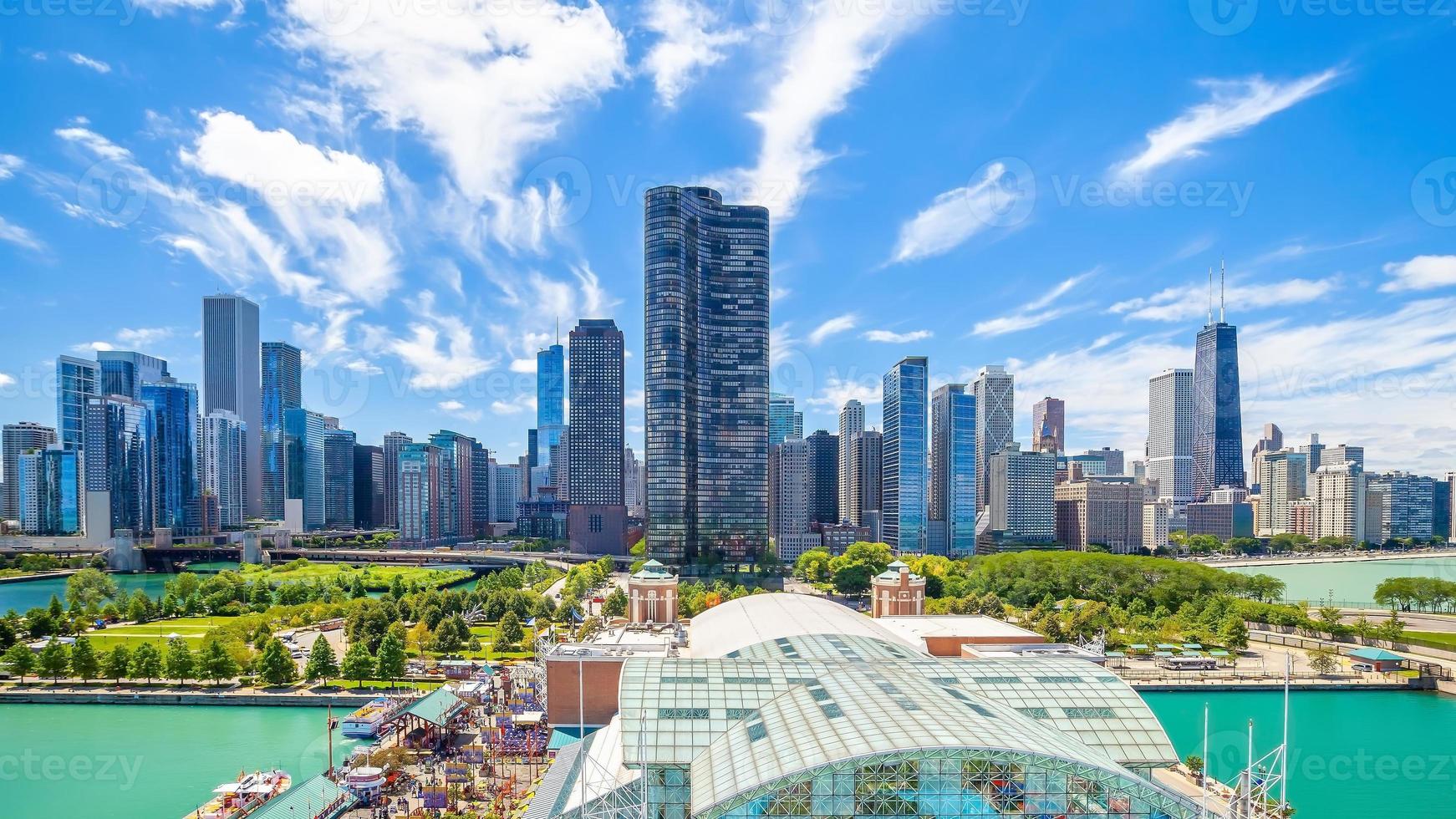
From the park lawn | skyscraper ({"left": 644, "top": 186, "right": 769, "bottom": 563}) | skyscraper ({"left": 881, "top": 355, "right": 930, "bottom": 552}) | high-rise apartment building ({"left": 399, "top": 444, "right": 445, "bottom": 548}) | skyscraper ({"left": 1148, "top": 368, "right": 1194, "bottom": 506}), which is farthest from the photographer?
skyscraper ({"left": 1148, "top": 368, "right": 1194, "bottom": 506})

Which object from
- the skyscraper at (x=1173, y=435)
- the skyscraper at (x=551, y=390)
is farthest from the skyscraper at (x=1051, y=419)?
the skyscraper at (x=551, y=390)

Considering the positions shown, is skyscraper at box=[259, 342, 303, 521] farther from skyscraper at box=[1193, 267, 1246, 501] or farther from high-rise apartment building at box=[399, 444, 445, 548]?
skyscraper at box=[1193, 267, 1246, 501]

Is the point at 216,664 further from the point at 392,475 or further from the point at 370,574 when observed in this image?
the point at 392,475

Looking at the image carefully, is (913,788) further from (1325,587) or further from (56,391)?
(56,391)

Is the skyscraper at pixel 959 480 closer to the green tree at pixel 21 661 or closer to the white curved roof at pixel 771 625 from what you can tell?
the white curved roof at pixel 771 625

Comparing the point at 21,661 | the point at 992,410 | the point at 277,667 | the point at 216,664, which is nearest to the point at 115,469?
the point at 21,661

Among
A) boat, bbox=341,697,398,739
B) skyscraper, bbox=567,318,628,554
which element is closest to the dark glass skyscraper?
skyscraper, bbox=567,318,628,554

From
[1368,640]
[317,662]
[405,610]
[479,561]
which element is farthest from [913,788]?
[479,561]
